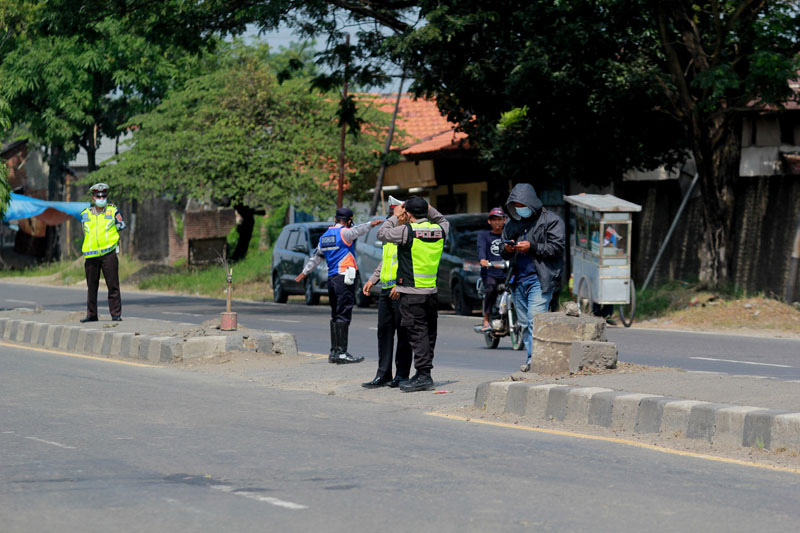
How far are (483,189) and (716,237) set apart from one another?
1264 centimetres

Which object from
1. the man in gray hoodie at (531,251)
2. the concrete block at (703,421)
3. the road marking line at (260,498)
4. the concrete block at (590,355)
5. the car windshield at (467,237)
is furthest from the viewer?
the car windshield at (467,237)

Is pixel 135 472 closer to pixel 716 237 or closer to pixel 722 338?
pixel 722 338

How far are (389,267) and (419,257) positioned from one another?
0.38 meters

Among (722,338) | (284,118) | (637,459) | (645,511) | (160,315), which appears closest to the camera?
(645,511)

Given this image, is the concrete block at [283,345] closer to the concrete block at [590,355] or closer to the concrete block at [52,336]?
the concrete block at [52,336]

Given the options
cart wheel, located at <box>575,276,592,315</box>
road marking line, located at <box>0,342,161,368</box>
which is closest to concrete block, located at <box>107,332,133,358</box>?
road marking line, located at <box>0,342,161,368</box>

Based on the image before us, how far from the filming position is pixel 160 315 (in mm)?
24625

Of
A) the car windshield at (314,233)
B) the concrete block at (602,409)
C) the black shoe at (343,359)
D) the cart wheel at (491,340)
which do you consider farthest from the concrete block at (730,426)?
the car windshield at (314,233)

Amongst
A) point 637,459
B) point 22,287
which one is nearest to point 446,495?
point 637,459

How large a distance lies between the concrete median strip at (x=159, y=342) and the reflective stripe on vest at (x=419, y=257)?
12.7ft

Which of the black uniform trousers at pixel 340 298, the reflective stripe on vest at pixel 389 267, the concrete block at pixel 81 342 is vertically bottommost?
the concrete block at pixel 81 342

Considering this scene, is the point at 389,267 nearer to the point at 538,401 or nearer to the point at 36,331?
the point at 538,401

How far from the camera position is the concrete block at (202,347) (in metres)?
15.1

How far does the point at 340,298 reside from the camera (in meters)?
14.7
